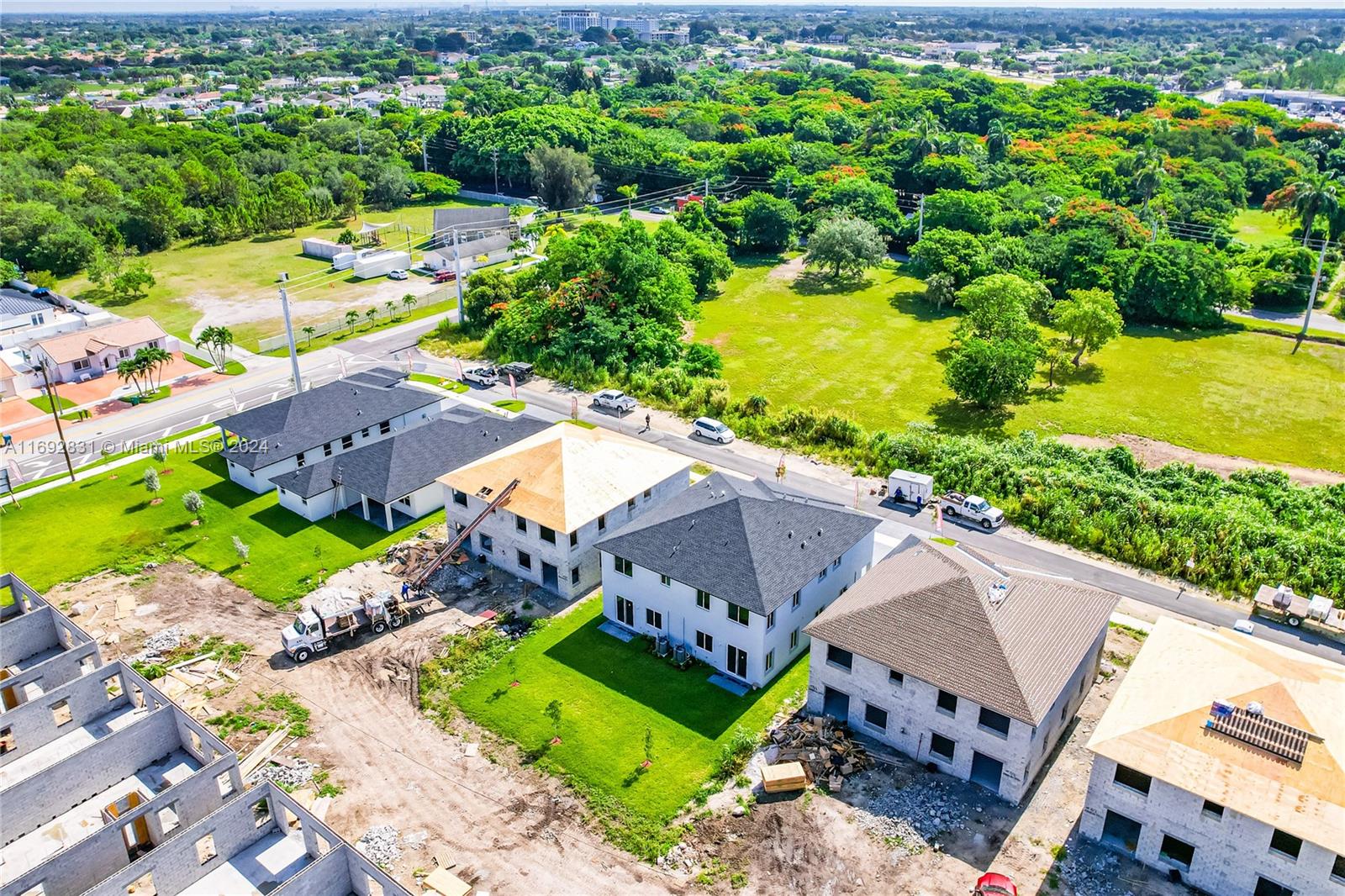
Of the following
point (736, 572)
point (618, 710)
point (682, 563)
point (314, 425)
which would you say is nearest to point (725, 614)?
point (736, 572)

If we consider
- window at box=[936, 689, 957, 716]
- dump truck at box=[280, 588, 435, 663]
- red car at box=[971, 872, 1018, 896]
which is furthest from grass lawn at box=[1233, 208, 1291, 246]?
dump truck at box=[280, 588, 435, 663]

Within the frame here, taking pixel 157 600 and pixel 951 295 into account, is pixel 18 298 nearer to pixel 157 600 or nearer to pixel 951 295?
pixel 157 600

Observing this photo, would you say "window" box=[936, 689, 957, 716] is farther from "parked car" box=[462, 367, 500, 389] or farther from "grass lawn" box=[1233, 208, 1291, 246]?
"grass lawn" box=[1233, 208, 1291, 246]

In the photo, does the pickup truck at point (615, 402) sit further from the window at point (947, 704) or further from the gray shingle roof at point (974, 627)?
the window at point (947, 704)

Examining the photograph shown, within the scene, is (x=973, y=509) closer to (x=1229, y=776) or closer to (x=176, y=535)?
(x=1229, y=776)

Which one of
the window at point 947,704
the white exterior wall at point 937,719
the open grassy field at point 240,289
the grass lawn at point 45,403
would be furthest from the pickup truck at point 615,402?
the grass lawn at point 45,403

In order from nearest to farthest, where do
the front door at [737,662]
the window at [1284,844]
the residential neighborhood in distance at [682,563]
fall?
the window at [1284,844] → the residential neighborhood in distance at [682,563] → the front door at [737,662]
